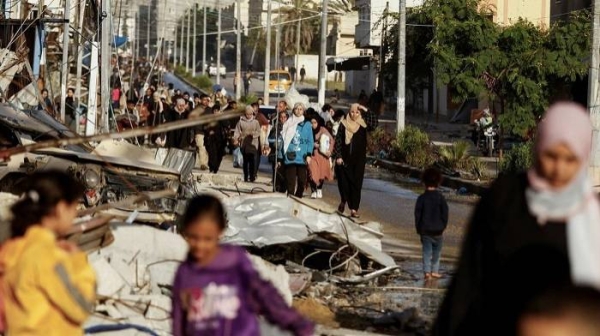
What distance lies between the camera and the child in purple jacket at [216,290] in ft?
18.6

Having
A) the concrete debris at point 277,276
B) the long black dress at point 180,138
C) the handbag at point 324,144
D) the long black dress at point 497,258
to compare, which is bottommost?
the long black dress at point 180,138

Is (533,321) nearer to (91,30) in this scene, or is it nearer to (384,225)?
(384,225)

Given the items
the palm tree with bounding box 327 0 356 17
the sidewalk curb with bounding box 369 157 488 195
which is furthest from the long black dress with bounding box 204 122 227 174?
the palm tree with bounding box 327 0 356 17

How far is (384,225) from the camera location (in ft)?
61.5

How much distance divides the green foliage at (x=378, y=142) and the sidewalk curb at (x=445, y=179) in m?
0.88

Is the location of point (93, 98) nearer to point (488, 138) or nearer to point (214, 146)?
point (214, 146)

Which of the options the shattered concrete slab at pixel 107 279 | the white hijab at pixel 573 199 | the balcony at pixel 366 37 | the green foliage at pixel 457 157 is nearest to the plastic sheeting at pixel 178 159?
the shattered concrete slab at pixel 107 279

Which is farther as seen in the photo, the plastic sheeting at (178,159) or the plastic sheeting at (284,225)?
the plastic sheeting at (178,159)

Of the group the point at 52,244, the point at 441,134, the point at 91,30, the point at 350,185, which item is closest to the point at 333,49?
the point at 441,134

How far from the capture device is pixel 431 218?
43.5 feet

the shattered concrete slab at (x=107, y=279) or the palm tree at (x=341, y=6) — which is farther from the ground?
the palm tree at (x=341, y=6)

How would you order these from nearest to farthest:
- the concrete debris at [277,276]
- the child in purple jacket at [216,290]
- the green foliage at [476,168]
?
the child in purple jacket at [216,290] → the concrete debris at [277,276] → the green foliage at [476,168]

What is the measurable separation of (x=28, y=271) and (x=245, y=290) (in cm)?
86

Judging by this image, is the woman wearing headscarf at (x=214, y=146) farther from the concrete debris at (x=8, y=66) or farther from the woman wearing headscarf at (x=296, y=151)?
the woman wearing headscarf at (x=296, y=151)
